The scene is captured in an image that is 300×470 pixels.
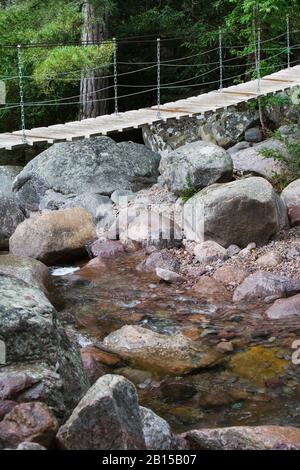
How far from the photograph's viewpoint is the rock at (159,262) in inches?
215

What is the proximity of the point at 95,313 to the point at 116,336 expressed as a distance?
62 cm

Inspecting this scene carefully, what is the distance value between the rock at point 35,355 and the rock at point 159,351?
1031 mm

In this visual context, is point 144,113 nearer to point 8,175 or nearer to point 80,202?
point 80,202

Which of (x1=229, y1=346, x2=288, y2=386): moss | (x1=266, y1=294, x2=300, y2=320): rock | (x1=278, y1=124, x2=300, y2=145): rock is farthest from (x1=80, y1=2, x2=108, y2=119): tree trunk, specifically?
(x1=229, y1=346, x2=288, y2=386): moss

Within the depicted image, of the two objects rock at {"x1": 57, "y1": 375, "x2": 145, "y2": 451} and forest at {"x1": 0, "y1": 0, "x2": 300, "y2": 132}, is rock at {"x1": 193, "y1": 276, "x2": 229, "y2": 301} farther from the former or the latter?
rock at {"x1": 57, "y1": 375, "x2": 145, "y2": 451}

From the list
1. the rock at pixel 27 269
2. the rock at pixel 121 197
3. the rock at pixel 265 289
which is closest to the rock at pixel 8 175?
the rock at pixel 121 197

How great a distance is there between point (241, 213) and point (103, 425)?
11.4 feet

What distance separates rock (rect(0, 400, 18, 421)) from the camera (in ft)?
8.09

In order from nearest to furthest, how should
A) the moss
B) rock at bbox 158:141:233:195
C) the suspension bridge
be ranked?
the moss, the suspension bridge, rock at bbox 158:141:233:195

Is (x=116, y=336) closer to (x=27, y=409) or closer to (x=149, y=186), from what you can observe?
(x=27, y=409)

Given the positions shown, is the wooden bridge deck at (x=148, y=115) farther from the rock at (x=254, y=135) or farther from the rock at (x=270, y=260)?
the rock at (x=270, y=260)

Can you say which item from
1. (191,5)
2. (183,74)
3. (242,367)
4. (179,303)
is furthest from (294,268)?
(191,5)

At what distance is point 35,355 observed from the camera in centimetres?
269

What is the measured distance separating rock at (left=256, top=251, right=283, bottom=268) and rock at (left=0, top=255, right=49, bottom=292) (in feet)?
5.76
